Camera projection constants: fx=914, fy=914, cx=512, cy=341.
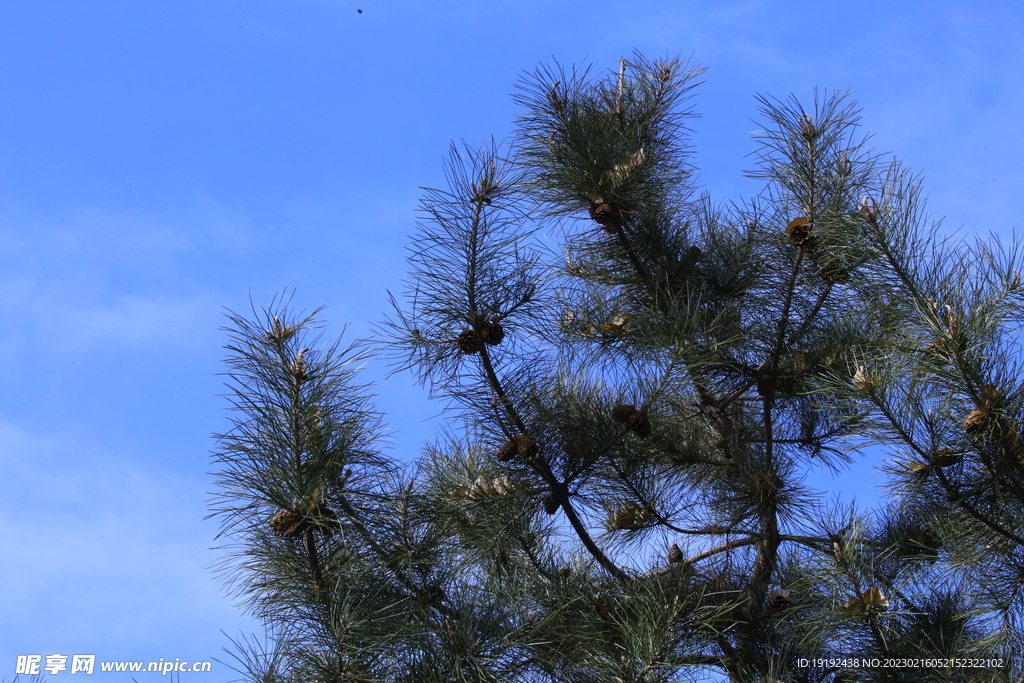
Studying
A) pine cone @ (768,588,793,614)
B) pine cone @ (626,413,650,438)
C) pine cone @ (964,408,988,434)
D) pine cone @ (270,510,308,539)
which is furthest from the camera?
pine cone @ (768,588,793,614)

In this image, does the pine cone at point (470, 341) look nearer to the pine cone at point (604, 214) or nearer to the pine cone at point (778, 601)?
the pine cone at point (604, 214)

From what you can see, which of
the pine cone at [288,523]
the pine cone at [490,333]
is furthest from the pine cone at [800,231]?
the pine cone at [288,523]

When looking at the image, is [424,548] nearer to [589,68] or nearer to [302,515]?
[302,515]

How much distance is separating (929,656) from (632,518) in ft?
3.26

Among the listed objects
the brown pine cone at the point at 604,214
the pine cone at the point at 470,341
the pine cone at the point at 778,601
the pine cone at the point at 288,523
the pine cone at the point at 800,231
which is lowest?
the pine cone at the point at 778,601

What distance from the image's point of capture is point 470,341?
2529 millimetres

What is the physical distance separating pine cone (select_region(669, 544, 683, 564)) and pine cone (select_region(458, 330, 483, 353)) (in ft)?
3.38

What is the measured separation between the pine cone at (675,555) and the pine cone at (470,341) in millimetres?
1030

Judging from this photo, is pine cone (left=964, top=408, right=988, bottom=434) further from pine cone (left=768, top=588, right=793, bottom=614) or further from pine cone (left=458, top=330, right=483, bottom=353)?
pine cone (left=458, top=330, right=483, bottom=353)

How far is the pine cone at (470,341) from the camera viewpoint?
2527 millimetres

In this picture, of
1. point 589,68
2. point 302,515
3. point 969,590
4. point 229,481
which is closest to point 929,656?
point 969,590

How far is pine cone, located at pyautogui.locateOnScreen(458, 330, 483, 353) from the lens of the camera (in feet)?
8.29

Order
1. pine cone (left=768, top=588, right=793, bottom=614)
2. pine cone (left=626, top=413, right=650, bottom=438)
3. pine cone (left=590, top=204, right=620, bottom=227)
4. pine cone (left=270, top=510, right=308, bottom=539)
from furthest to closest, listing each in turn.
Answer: pine cone (left=590, top=204, right=620, bottom=227) → pine cone (left=768, top=588, right=793, bottom=614) → pine cone (left=626, top=413, right=650, bottom=438) → pine cone (left=270, top=510, right=308, bottom=539)

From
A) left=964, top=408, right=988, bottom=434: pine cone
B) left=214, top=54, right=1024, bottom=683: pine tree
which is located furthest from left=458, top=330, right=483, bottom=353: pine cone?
left=964, top=408, right=988, bottom=434: pine cone
